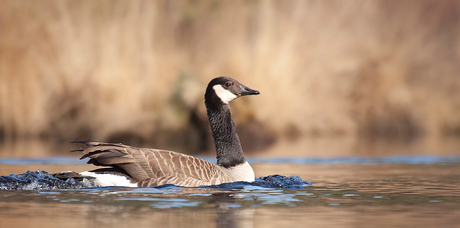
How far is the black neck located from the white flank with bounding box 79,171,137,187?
200 centimetres

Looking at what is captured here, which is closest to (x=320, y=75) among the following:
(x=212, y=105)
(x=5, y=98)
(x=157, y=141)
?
(x=157, y=141)

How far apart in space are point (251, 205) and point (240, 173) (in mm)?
2905

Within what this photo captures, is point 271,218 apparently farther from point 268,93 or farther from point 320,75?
point 320,75

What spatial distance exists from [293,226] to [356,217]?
3.03ft

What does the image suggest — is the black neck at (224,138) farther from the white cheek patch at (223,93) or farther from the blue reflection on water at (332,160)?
the blue reflection on water at (332,160)

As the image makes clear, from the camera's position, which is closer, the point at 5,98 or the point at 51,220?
the point at 51,220

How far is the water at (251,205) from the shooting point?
6.09m

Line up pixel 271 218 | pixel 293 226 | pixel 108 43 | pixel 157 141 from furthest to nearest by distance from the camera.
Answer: pixel 108 43
pixel 157 141
pixel 271 218
pixel 293 226

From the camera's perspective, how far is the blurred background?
25719 millimetres

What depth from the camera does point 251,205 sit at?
735 cm

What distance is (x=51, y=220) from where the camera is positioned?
6.14 metres

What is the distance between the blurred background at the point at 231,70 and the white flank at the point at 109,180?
14.2 m

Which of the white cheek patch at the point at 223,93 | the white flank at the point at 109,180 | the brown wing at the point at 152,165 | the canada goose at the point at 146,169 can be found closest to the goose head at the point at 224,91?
the white cheek patch at the point at 223,93

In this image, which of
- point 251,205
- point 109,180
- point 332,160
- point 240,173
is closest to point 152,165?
point 109,180
